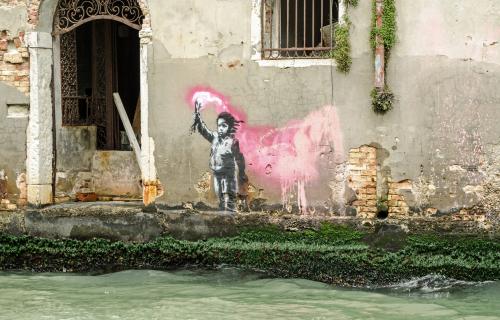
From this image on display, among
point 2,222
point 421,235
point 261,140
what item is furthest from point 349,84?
point 2,222

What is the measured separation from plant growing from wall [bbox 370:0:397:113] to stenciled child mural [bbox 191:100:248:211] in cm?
162

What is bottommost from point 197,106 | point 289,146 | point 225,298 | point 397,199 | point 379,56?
point 225,298

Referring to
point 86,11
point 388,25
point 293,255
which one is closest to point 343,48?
point 388,25

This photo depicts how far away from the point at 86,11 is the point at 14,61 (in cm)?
109

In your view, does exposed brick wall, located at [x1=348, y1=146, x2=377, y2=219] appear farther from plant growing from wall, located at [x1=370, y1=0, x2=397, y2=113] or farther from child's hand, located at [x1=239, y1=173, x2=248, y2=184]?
child's hand, located at [x1=239, y1=173, x2=248, y2=184]

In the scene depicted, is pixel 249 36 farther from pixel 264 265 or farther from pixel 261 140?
pixel 264 265

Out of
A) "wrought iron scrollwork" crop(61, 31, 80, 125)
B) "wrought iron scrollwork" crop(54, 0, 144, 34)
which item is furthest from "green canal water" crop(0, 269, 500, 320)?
"wrought iron scrollwork" crop(54, 0, 144, 34)

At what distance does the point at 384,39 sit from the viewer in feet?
26.3

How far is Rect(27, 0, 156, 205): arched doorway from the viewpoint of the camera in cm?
920

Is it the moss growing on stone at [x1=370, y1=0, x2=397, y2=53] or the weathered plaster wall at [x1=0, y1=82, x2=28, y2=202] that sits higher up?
the moss growing on stone at [x1=370, y1=0, x2=397, y2=53]

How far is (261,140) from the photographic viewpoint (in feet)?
28.0

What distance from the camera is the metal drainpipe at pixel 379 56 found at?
26.3 feet

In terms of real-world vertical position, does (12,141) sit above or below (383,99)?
below

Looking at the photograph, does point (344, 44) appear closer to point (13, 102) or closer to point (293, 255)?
point (293, 255)
